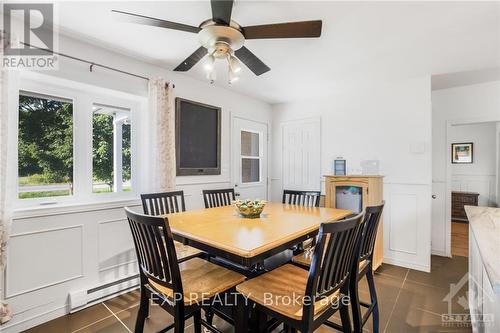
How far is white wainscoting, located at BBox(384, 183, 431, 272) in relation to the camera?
120 inches

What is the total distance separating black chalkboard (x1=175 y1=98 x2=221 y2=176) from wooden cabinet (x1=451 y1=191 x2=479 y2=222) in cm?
543

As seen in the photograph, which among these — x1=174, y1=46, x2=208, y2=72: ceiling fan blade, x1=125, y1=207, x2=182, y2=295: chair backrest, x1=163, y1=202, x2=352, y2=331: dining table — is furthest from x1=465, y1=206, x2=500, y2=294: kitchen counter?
x1=174, y1=46, x2=208, y2=72: ceiling fan blade

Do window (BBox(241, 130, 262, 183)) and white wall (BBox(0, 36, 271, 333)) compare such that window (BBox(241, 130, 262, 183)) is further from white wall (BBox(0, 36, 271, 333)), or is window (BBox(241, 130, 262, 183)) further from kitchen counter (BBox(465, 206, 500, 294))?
kitchen counter (BBox(465, 206, 500, 294))

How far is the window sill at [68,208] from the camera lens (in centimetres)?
195

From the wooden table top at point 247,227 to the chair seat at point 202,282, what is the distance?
0.89 feet

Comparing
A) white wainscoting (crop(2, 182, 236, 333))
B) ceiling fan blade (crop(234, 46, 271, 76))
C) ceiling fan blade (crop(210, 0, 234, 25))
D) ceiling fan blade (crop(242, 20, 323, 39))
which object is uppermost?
ceiling fan blade (crop(210, 0, 234, 25))

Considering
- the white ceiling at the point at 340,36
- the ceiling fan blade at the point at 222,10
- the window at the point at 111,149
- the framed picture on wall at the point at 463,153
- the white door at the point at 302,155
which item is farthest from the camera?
the framed picture on wall at the point at 463,153

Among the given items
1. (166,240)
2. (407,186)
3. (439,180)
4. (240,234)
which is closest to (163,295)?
(166,240)

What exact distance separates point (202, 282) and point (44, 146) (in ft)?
6.34

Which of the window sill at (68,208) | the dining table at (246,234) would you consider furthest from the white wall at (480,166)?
the window sill at (68,208)

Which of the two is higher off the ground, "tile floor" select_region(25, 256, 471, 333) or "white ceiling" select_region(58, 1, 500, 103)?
"white ceiling" select_region(58, 1, 500, 103)

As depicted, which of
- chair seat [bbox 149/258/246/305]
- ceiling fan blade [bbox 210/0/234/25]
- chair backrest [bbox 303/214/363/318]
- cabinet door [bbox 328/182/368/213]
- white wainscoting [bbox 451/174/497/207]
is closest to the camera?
chair backrest [bbox 303/214/363/318]

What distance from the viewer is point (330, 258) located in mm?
1218

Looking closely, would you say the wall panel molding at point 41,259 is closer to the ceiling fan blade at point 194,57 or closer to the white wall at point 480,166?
the ceiling fan blade at point 194,57
